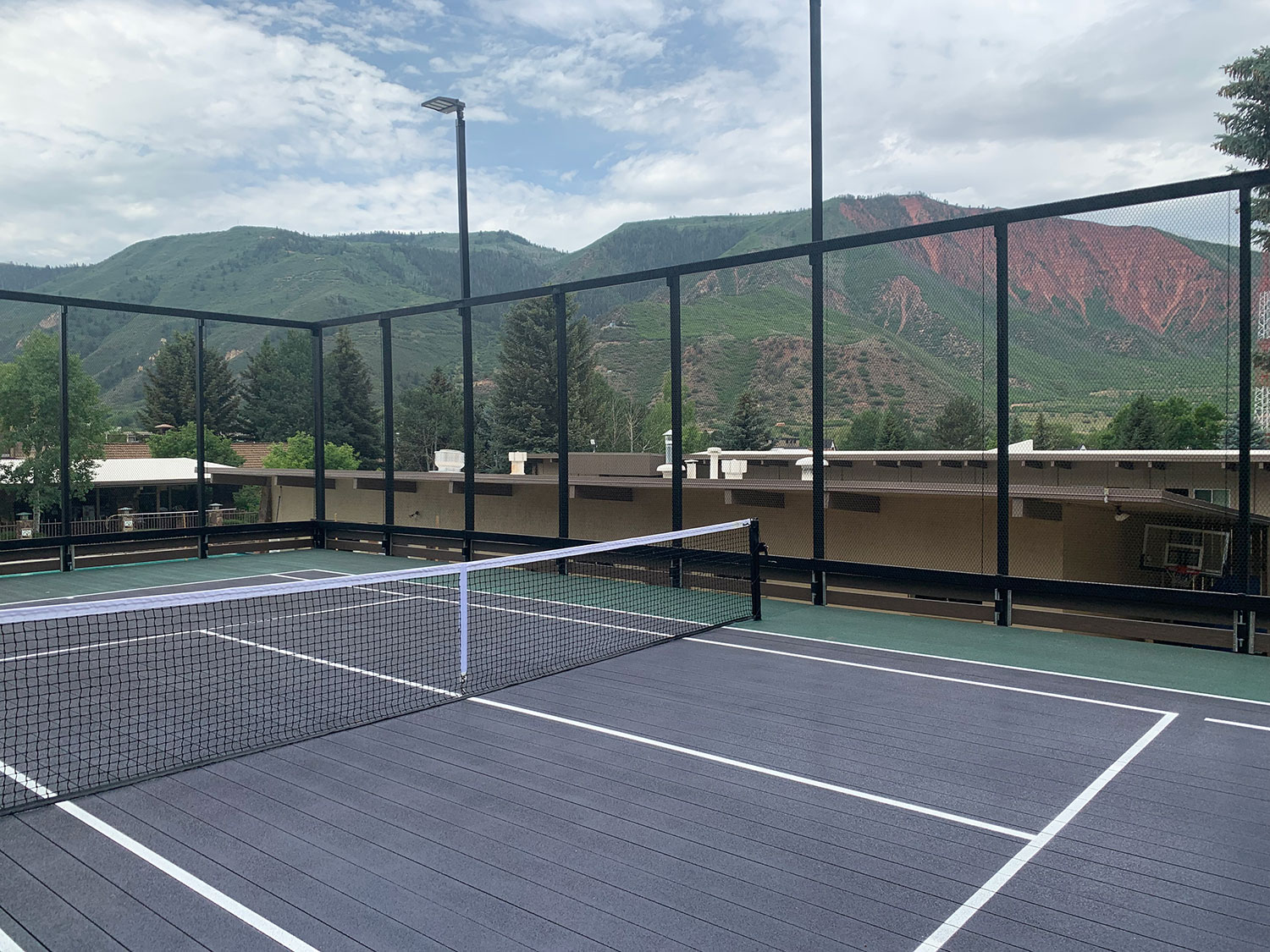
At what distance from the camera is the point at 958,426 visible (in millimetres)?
14383

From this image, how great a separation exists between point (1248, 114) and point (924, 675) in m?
16.6

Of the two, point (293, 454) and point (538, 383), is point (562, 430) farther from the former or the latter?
point (293, 454)

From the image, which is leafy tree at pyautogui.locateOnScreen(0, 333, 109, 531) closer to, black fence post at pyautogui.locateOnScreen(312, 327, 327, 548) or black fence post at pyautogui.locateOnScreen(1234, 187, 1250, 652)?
black fence post at pyautogui.locateOnScreen(312, 327, 327, 548)

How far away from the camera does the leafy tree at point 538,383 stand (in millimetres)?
51125

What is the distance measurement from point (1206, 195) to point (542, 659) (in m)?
7.66

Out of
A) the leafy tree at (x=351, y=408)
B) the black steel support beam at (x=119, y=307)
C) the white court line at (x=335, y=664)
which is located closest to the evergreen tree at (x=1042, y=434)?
the white court line at (x=335, y=664)

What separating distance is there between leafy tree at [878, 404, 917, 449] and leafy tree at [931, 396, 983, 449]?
30.2 inches

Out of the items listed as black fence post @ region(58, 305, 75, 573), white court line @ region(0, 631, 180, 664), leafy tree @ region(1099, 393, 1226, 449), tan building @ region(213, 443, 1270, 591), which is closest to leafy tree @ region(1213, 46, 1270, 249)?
tan building @ region(213, 443, 1270, 591)

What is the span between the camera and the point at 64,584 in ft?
42.4

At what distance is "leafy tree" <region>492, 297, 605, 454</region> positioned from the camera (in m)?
51.1

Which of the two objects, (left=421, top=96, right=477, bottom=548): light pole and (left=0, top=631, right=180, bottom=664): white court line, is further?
(left=421, top=96, right=477, bottom=548): light pole

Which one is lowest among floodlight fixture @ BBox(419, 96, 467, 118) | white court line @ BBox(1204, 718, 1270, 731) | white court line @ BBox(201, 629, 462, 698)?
white court line @ BBox(1204, 718, 1270, 731)

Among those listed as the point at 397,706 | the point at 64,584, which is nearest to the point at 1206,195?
the point at 397,706

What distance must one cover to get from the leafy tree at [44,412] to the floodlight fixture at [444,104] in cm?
3423
